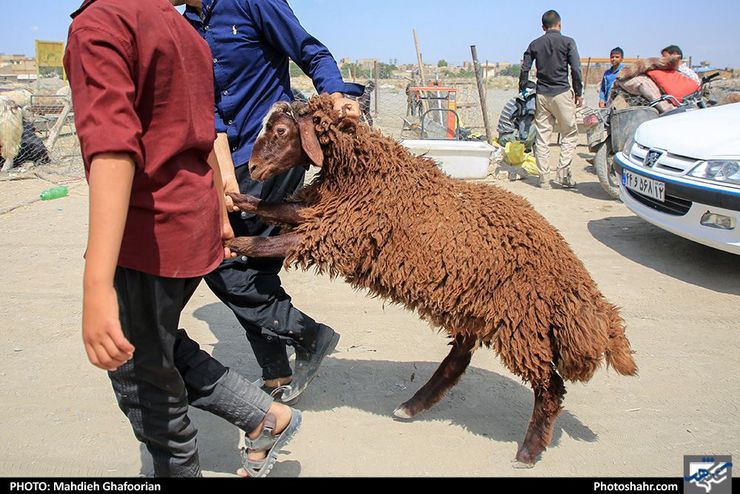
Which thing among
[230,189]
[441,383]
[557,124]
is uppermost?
[230,189]

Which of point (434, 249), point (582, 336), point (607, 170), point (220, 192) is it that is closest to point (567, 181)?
point (607, 170)

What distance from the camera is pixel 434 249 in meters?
2.82

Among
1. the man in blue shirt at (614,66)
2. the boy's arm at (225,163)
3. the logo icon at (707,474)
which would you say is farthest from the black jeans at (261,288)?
the man in blue shirt at (614,66)

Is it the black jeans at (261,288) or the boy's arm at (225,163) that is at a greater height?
the boy's arm at (225,163)

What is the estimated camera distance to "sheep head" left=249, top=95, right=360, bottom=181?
281 centimetres

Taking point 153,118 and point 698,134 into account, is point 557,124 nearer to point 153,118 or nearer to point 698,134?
point 698,134

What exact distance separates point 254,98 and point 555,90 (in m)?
7.36

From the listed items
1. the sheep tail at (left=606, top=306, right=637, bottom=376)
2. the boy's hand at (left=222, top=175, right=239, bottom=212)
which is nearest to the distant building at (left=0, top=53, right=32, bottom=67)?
the boy's hand at (left=222, top=175, right=239, bottom=212)

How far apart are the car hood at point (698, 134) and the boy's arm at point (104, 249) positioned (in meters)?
5.35

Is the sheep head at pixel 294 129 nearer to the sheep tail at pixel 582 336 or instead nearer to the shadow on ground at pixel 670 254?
the sheep tail at pixel 582 336

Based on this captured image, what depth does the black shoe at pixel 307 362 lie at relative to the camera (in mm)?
3451

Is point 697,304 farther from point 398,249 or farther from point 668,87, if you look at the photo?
point 668,87

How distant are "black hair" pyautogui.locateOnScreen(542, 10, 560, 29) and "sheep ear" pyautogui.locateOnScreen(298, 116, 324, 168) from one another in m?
8.20

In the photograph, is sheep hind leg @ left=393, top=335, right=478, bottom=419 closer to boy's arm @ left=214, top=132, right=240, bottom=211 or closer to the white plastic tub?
boy's arm @ left=214, top=132, right=240, bottom=211
